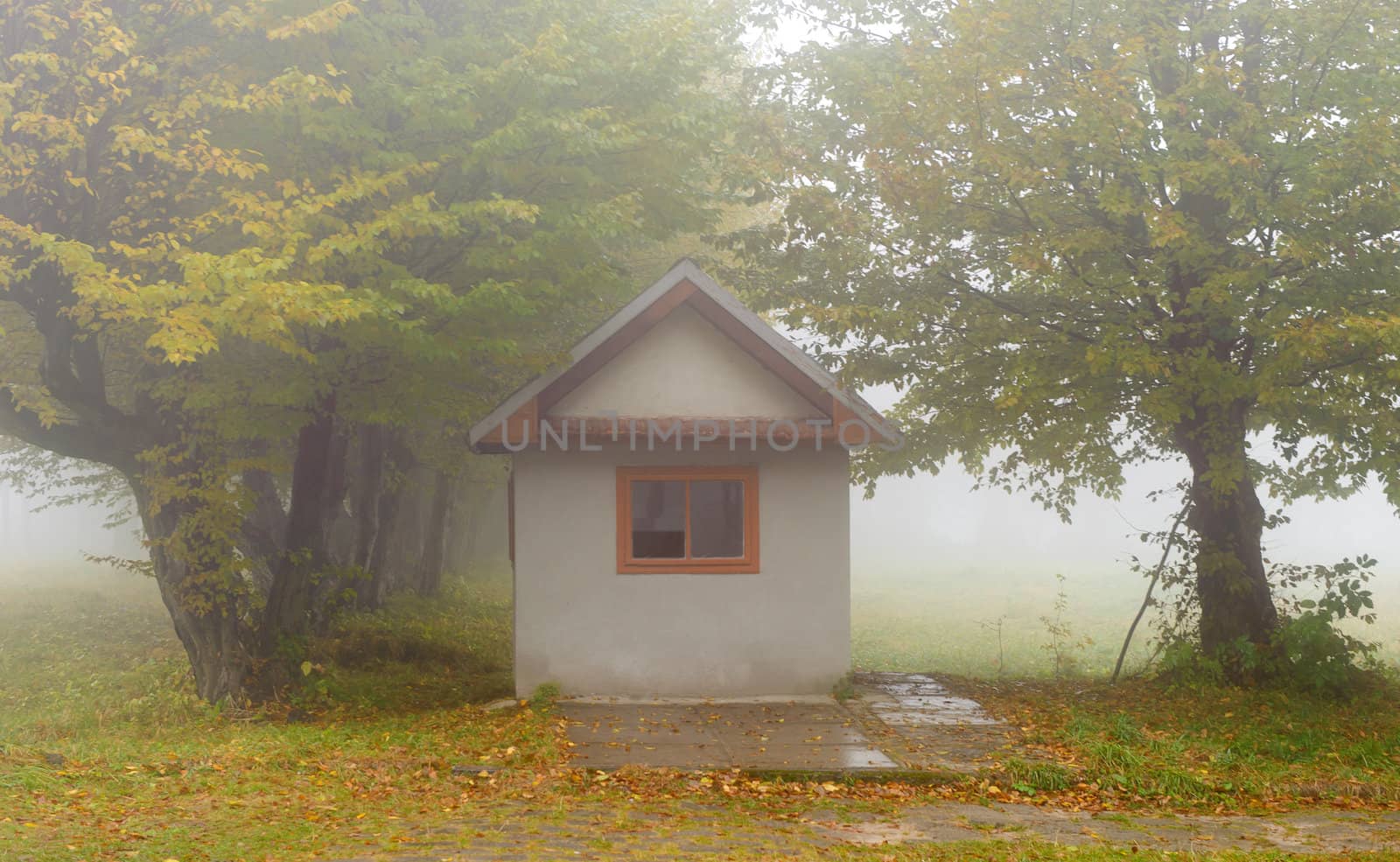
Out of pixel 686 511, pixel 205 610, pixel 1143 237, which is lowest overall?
pixel 205 610

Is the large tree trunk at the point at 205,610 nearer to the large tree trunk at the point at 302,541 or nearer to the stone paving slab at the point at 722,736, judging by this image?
the large tree trunk at the point at 302,541

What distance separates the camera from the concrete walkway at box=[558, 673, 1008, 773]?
10.5m

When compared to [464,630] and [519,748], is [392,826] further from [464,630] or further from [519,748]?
[464,630]

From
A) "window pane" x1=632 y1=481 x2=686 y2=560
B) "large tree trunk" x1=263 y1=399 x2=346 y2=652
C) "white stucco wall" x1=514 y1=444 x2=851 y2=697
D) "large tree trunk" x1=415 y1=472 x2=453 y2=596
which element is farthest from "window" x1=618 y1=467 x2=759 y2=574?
"large tree trunk" x1=415 y1=472 x2=453 y2=596

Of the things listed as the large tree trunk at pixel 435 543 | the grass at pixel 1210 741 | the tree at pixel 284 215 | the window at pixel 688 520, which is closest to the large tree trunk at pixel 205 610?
the tree at pixel 284 215

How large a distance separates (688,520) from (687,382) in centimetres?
163

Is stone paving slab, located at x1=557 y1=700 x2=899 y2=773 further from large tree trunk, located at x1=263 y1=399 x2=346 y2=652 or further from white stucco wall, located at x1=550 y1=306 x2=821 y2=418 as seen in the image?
large tree trunk, located at x1=263 y1=399 x2=346 y2=652

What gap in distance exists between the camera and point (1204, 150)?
12.3m

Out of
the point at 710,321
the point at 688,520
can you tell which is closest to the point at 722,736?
the point at 688,520

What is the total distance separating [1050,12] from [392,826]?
10.4 meters

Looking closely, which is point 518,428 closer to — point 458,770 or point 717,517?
point 717,517

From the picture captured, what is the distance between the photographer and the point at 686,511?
1385 centimetres

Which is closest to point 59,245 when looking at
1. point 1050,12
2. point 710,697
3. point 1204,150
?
point 710,697

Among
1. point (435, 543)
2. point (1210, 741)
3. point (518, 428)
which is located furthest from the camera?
point (435, 543)
